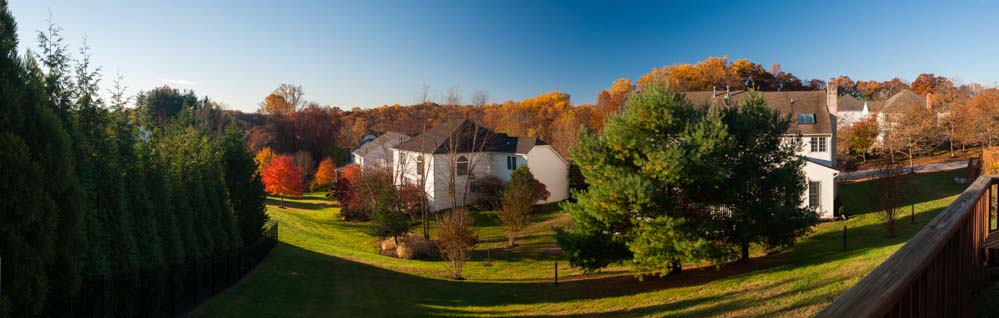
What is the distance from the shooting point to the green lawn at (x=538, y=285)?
11.2 m

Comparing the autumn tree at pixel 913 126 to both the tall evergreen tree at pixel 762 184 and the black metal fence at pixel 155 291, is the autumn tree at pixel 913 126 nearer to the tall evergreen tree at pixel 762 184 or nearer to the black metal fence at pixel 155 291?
the tall evergreen tree at pixel 762 184

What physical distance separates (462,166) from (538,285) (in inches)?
809

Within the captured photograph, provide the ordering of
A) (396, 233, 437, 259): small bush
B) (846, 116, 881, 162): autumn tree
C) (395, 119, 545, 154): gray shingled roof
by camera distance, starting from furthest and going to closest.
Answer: (846, 116, 881, 162): autumn tree → (395, 119, 545, 154): gray shingled roof → (396, 233, 437, 259): small bush

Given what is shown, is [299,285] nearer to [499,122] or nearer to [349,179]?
[349,179]

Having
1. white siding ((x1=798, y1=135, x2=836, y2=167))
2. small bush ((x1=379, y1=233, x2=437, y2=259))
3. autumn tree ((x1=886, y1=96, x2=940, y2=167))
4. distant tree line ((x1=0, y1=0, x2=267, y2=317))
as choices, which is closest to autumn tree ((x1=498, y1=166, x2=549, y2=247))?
small bush ((x1=379, y1=233, x2=437, y2=259))

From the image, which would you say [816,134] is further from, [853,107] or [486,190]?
[853,107]

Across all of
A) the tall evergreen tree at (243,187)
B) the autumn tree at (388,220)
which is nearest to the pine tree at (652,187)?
the tall evergreen tree at (243,187)

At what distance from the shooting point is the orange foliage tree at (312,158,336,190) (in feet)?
168

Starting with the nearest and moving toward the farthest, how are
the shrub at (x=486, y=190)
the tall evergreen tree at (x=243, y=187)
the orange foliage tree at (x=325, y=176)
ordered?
the tall evergreen tree at (x=243, y=187) → the shrub at (x=486, y=190) → the orange foliage tree at (x=325, y=176)

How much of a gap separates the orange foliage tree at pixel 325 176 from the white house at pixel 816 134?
33807 millimetres

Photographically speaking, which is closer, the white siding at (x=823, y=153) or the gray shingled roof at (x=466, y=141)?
the white siding at (x=823, y=153)

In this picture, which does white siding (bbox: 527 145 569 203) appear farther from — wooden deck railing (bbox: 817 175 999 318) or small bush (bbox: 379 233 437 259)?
wooden deck railing (bbox: 817 175 999 318)

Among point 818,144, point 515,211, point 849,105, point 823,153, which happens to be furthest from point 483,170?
point 849,105

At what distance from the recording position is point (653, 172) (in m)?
14.8
